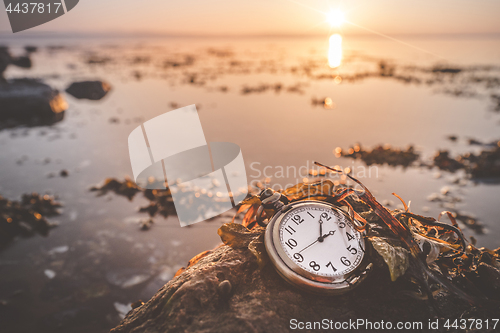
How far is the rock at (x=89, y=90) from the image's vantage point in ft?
35.3

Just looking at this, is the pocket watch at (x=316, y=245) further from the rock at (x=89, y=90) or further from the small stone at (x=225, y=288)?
the rock at (x=89, y=90)

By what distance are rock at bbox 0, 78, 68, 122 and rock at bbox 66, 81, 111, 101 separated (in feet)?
4.22

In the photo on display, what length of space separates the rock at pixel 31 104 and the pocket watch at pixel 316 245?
9637 millimetres

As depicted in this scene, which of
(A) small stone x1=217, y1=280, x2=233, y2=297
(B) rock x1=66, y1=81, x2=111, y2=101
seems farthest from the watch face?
(B) rock x1=66, y1=81, x2=111, y2=101

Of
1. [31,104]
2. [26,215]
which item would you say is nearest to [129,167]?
[26,215]

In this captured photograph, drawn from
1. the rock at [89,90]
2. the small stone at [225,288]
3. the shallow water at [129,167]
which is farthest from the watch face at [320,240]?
the rock at [89,90]

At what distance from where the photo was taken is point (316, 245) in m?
1.45

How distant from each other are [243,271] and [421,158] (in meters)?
5.37

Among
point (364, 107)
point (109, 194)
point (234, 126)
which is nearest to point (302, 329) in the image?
point (109, 194)

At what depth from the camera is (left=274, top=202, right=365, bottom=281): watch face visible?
53.7 inches

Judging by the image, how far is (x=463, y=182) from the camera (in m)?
4.60

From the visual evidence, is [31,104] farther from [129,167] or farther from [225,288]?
[225,288]

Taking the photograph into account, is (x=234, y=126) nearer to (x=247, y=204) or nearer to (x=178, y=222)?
(x=178, y=222)

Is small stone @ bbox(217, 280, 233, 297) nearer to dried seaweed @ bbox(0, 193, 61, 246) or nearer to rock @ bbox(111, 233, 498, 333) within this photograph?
rock @ bbox(111, 233, 498, 333)
